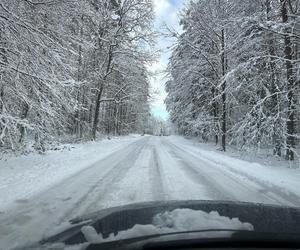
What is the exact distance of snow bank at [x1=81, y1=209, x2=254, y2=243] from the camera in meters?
2.76

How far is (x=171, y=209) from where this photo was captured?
12.3ft

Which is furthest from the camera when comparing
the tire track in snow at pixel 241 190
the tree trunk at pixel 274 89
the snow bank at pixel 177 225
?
the tree trunk at pixel 274 89

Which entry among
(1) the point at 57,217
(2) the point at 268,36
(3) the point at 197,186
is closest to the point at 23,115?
(3) the point at 197,186

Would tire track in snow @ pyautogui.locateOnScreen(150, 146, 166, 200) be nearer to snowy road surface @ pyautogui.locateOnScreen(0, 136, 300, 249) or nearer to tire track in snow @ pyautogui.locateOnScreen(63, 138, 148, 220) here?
snowy road surface @ pyautogui.locateOnScreen(0, 136, 300, 249)

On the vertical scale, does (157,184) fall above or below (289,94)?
below

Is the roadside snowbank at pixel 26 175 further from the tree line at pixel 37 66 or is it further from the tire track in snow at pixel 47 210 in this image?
the tree line at pixel 37 66

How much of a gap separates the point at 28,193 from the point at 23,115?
682cm

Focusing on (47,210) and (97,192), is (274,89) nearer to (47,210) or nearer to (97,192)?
(97,192)

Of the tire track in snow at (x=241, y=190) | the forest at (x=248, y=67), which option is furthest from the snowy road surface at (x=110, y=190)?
the forest at (x=248, y=67)

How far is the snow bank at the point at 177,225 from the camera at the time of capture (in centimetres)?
276

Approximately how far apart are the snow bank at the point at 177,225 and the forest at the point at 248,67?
40.6 feet

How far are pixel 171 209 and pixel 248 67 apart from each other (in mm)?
13977

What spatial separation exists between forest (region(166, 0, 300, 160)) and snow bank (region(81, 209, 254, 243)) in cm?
1237

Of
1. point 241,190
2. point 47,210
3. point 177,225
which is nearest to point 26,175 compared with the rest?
point 47,210
